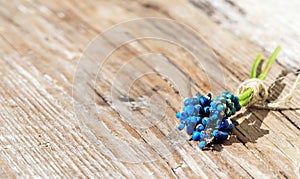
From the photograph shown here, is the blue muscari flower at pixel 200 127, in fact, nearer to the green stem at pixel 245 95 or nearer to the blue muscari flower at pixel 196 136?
the blue muscari flower at pixel 196 136

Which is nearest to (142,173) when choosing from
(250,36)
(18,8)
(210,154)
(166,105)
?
(210,154)

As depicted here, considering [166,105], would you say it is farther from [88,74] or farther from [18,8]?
[18,8]

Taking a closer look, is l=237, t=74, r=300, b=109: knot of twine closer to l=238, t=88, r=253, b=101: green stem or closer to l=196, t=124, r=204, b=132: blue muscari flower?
l=238, t=88, r=253, b=101: green stem

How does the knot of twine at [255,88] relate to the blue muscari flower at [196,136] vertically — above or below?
above

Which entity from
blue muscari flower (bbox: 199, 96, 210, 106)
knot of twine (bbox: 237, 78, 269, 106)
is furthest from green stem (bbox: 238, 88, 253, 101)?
blue muscari flower (bbox: 199, 96, 210, 106)

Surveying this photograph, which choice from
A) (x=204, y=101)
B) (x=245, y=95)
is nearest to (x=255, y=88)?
(x=245, y=95)

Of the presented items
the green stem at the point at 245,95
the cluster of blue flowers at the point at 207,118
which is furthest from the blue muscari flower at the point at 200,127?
the green stem at the point at 245,95
